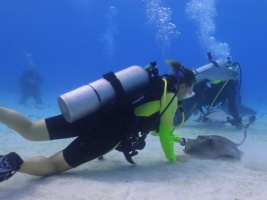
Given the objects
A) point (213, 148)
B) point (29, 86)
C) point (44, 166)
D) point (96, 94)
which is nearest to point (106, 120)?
point (96, 94)

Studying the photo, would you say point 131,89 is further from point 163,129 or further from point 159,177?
point 159,177

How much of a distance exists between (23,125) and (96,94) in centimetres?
128

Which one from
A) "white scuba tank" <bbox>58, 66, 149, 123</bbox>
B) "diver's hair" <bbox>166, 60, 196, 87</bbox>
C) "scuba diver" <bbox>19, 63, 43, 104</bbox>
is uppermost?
"scuba diver" <bbox>19, 63, 43, 104</bbox>

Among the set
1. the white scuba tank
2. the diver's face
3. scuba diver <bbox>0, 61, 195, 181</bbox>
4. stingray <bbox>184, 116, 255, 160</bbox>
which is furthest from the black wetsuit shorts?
stingray <bbox>184, 116, 255, 160</bbox>

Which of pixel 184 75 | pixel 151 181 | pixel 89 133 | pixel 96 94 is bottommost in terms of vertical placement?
pixel 151 181

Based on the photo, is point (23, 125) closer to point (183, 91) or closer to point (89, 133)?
point (89, 133)

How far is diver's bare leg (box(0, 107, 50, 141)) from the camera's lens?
4285 mm

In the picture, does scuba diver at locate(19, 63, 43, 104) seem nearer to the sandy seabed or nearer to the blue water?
the sandy seabed

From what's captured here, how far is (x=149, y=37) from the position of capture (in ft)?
571

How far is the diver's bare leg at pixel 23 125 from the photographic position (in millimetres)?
4285

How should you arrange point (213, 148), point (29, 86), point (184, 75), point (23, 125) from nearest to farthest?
1. point (23, 125)
2. point (184, 75)
3. point (213, 148)
4. point (29, 86)

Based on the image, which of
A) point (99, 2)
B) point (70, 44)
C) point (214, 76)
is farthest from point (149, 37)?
point (214, 76)

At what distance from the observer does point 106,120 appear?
4.52m

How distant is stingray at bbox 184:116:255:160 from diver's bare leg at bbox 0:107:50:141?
2.91 metres
